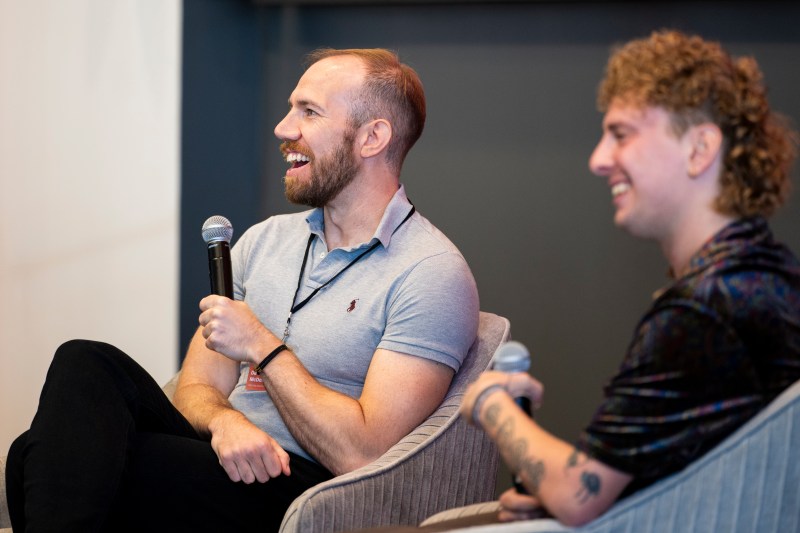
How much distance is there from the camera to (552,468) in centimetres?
133

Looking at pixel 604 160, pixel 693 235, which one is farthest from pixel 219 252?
pixel 693 235

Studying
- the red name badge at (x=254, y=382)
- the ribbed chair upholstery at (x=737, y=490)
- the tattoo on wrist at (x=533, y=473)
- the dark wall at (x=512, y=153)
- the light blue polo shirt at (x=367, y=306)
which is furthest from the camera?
the dark wall at (x=512, y=153)

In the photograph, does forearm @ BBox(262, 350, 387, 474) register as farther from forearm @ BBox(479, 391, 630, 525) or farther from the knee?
forearm @ BBox(479, 391, 630, 525)

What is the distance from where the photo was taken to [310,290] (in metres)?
2.28

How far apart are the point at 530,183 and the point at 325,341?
1599 mm

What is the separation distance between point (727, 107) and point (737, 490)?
0.51 m

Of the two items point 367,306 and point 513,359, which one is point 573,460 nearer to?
point 513,359

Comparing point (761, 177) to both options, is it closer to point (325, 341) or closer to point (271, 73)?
point (325, 341)

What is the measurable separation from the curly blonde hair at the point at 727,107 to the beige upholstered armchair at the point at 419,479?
81cm

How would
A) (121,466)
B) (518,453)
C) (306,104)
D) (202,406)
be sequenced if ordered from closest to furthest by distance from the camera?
(518,453), (121,466), (202,406), (306,104)

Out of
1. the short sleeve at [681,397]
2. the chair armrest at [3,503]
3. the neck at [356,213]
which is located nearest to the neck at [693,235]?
the short sleeve at [681,397]

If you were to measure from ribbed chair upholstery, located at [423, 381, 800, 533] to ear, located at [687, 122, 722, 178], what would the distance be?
316mm

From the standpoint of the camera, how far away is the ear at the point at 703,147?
1.38 m

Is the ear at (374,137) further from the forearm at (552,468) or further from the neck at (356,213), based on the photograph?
the forearm at (552,468)
